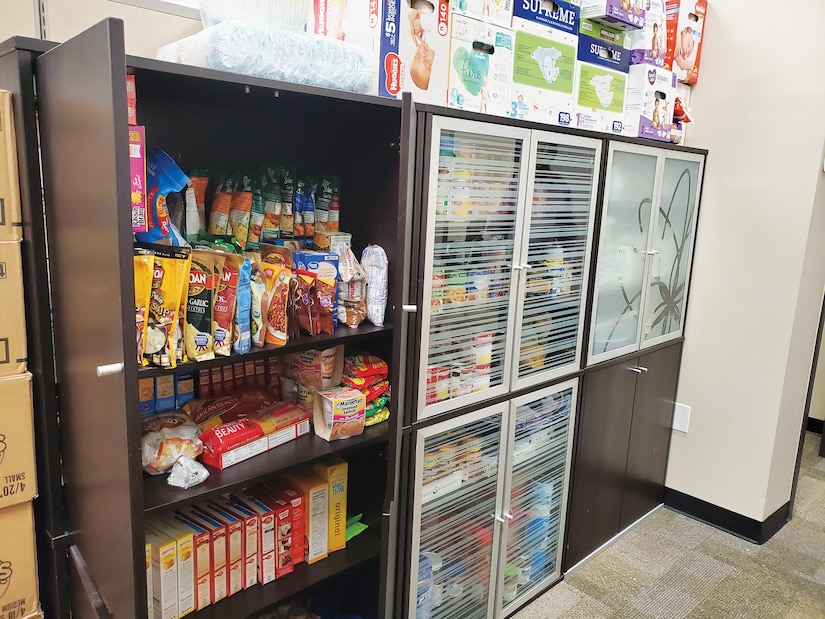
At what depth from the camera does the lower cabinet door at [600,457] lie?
2457 millimetres

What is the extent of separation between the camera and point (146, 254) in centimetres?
109

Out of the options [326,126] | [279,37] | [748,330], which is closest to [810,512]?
[748,330]

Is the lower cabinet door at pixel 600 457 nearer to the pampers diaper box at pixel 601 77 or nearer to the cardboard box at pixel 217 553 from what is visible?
the pampers diaper box at pixel 601 77

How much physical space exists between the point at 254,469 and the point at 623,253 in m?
1.78

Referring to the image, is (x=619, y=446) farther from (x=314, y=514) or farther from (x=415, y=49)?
(x=415, y=49)

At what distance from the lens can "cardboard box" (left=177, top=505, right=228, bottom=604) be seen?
1.42 metres

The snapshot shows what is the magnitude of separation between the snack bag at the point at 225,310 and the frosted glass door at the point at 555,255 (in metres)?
1.03

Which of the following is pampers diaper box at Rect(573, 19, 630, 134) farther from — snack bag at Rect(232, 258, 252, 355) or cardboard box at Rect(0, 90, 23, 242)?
cardboard box at Rect(0, 90, 23, 242)

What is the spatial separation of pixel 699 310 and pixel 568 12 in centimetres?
153

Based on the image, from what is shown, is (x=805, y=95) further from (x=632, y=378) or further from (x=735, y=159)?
(x=632, y=378)

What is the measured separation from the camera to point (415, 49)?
1755 mm

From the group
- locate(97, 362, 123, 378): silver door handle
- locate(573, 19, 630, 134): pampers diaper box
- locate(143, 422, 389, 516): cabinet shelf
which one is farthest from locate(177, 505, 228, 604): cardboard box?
locate(573, 19, 630, 134): pampers diaper box

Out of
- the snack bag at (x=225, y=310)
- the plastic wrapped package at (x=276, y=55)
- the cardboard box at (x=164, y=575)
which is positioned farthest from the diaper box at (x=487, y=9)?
the cardboard box at (x=164, y=575)

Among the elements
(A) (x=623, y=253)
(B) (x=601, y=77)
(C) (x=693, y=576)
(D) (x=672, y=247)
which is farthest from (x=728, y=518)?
(B) (x=601, y=77)
